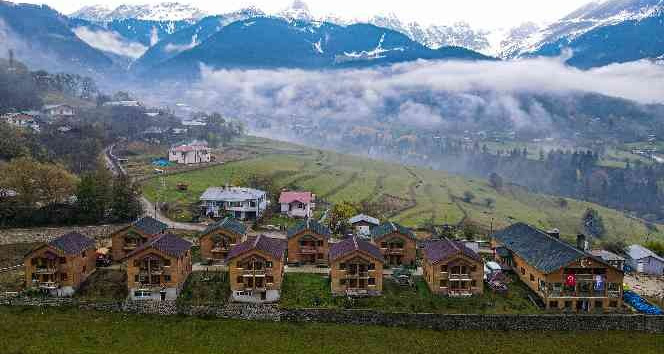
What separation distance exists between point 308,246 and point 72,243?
1056 inches

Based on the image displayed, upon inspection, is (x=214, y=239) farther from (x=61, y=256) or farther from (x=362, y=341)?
(x=362, y=341)

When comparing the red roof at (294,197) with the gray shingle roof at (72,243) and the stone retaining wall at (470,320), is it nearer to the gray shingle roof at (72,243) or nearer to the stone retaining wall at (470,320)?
the gray shingle roof at (72,243)

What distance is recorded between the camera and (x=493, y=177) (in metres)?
156

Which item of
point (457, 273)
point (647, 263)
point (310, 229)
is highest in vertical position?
point (310, 229)

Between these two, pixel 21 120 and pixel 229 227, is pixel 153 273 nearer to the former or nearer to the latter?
pixel 229 227

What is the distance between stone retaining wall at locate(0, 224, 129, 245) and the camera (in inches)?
2594

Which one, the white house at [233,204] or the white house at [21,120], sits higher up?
the white house at [21,120]

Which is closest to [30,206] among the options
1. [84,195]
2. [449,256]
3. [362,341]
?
[84,195]

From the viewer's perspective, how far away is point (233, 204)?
271 ft

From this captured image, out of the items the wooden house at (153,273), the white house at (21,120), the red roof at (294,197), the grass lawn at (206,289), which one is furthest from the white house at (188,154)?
the wooden house at (153,273)

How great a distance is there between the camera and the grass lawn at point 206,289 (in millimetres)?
51691

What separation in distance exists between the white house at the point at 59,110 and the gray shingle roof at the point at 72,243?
329 ft

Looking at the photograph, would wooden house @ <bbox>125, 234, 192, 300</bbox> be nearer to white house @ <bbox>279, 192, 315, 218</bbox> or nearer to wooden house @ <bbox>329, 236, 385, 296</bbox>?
wooden house @ <bbox>329, 236, 385, 296</bbox>

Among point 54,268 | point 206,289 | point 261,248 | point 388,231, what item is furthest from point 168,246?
point 388,231
